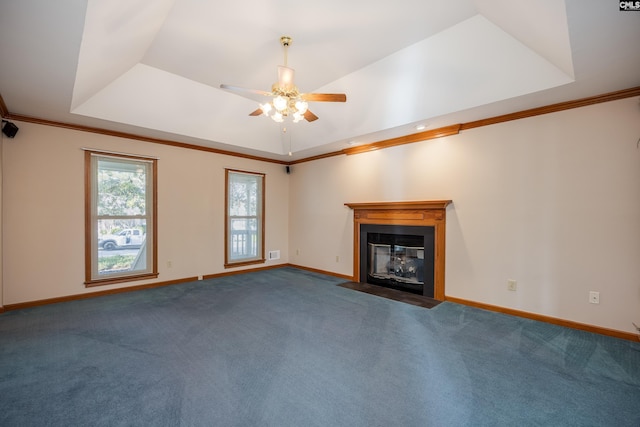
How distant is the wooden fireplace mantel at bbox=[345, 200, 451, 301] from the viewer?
12.8 ft

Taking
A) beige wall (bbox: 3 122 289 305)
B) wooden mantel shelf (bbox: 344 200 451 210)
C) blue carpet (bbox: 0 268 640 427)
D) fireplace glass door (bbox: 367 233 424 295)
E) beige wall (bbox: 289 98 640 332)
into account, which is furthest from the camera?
fireplace glass door (bbox: 367 233 424 295)

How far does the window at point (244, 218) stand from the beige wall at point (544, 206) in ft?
9.74

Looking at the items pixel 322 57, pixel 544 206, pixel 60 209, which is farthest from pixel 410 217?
pixel 60 209

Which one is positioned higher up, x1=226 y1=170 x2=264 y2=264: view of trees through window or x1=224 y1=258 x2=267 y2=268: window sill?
x1=226 y1=170 x2=264 y2=264: view of trees through window

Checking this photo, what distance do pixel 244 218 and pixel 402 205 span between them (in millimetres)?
3255

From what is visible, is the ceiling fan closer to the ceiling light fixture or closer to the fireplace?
the ceiling light fixture

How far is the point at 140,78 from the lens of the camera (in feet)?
11.5

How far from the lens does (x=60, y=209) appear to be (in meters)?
3.74

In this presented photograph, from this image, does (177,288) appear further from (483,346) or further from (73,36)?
(483,346)

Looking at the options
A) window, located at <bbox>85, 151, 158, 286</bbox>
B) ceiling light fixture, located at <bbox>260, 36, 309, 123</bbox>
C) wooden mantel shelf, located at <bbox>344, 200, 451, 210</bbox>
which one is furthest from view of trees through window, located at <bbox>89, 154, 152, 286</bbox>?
wooden mantel shelf, located at <bbox>344, 200, 451, 210</bbox>

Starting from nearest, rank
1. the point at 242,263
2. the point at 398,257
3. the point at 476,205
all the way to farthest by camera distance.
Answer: the point at 476,205
the point at 398,257
the point at 242,263

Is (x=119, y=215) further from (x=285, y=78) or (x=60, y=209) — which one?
(x=285, y=78)

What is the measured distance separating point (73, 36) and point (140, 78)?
5.69 ft

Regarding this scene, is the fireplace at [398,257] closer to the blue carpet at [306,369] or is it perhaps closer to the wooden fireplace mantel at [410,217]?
the wooden fireplace mantel at [410,217]
